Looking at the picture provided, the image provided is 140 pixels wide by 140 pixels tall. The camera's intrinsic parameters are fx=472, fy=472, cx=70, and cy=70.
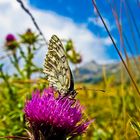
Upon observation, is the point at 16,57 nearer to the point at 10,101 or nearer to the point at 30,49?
the point at 30,49

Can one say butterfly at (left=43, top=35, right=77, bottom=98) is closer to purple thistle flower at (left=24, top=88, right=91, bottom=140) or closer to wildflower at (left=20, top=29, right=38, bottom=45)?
purple thistle flower at (left=24, top=88, right=91, bottom=140)

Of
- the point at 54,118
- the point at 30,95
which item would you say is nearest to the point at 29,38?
the point at 30,95

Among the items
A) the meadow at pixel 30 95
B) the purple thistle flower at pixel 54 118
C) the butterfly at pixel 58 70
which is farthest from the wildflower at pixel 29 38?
the purple thistle flower at pixel 54 118

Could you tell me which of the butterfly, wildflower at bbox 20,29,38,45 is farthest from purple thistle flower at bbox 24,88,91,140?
wildflower at bbox 20,29,38,45

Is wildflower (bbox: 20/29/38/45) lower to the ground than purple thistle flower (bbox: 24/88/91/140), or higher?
higher

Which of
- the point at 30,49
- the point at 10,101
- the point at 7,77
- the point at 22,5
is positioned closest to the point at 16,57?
the point at 30,49

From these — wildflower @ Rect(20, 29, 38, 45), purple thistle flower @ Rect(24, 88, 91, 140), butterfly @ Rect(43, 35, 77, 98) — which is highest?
wildflower @ Rect(20, 29, 38, 45)

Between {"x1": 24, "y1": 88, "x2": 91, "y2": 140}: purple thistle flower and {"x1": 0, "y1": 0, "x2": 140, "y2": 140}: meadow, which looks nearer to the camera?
{"x1": 24, "y1": 88, "x2": 91, "y2": 140}: purple thistle flower
